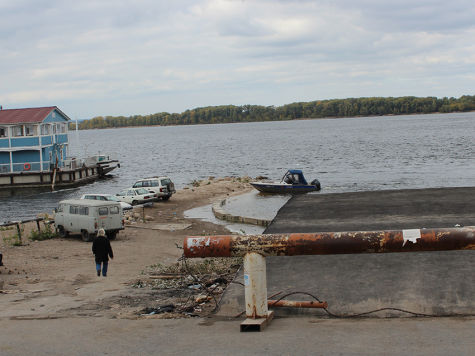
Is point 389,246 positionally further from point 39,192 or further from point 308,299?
point 39,192

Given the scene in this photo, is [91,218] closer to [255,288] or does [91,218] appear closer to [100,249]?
[100,249]

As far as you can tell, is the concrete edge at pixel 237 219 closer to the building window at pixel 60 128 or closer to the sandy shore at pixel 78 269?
the sandy shore at pixel 78 269

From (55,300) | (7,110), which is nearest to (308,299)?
(55,300)

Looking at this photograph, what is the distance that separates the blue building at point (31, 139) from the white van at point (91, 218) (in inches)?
1659

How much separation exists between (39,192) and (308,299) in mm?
59278

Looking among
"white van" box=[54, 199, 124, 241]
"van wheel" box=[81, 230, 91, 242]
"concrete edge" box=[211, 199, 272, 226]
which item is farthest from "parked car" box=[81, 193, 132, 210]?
"van wheel" box=[81, 230, 91, 242]

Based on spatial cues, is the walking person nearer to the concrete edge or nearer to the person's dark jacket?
the person's dark jacket

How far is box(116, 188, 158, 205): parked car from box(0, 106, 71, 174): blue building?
2728cm

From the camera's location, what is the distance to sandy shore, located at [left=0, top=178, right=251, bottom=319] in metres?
10.9

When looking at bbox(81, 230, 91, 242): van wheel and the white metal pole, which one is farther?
bbox(81, 230, 91, 242): van wheel

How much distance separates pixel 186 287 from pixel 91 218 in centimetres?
1470

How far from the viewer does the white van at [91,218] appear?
25812 millimetres

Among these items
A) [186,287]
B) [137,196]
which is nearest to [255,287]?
[186,287]

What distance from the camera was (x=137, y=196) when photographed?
4288cm
